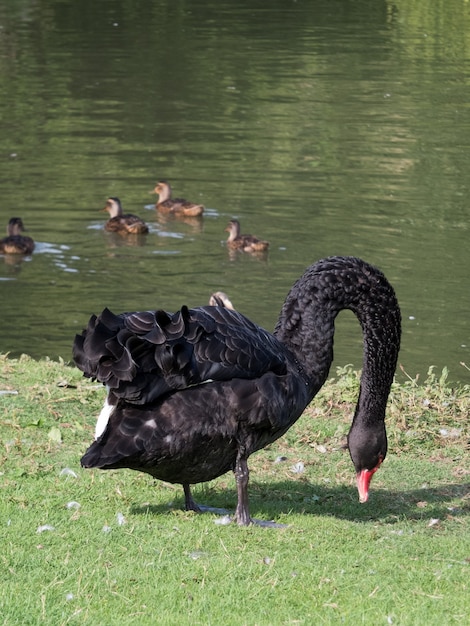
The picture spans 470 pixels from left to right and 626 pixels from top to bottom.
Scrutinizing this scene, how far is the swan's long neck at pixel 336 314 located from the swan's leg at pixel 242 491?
572 millimetres

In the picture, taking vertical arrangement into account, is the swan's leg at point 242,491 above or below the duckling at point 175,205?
above

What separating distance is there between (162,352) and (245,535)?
0.97 m

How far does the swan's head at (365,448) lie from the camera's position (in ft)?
18.7

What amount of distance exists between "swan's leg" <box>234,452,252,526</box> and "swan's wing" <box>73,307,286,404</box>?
0.43m

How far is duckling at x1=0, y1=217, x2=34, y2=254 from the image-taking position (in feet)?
47.5

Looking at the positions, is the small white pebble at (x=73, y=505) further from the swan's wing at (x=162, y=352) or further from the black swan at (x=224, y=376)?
the swan's wing at (x=162, y=352)

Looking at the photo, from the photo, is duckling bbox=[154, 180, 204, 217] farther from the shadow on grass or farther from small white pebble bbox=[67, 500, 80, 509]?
small white pebble bbox=[67, 500, 80, 509]

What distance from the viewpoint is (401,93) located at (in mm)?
24484

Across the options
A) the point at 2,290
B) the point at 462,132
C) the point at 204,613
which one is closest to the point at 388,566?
the point at 204,613

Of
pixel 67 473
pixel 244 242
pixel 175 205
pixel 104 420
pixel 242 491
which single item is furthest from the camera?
pixel 175 205

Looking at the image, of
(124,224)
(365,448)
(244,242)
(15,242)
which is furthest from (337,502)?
(124,224)

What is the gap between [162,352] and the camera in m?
5.12

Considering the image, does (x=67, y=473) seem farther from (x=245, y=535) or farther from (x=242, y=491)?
(x=245, y=535)

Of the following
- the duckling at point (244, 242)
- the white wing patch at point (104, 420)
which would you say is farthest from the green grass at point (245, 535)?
the duckling at point (244, 242)
